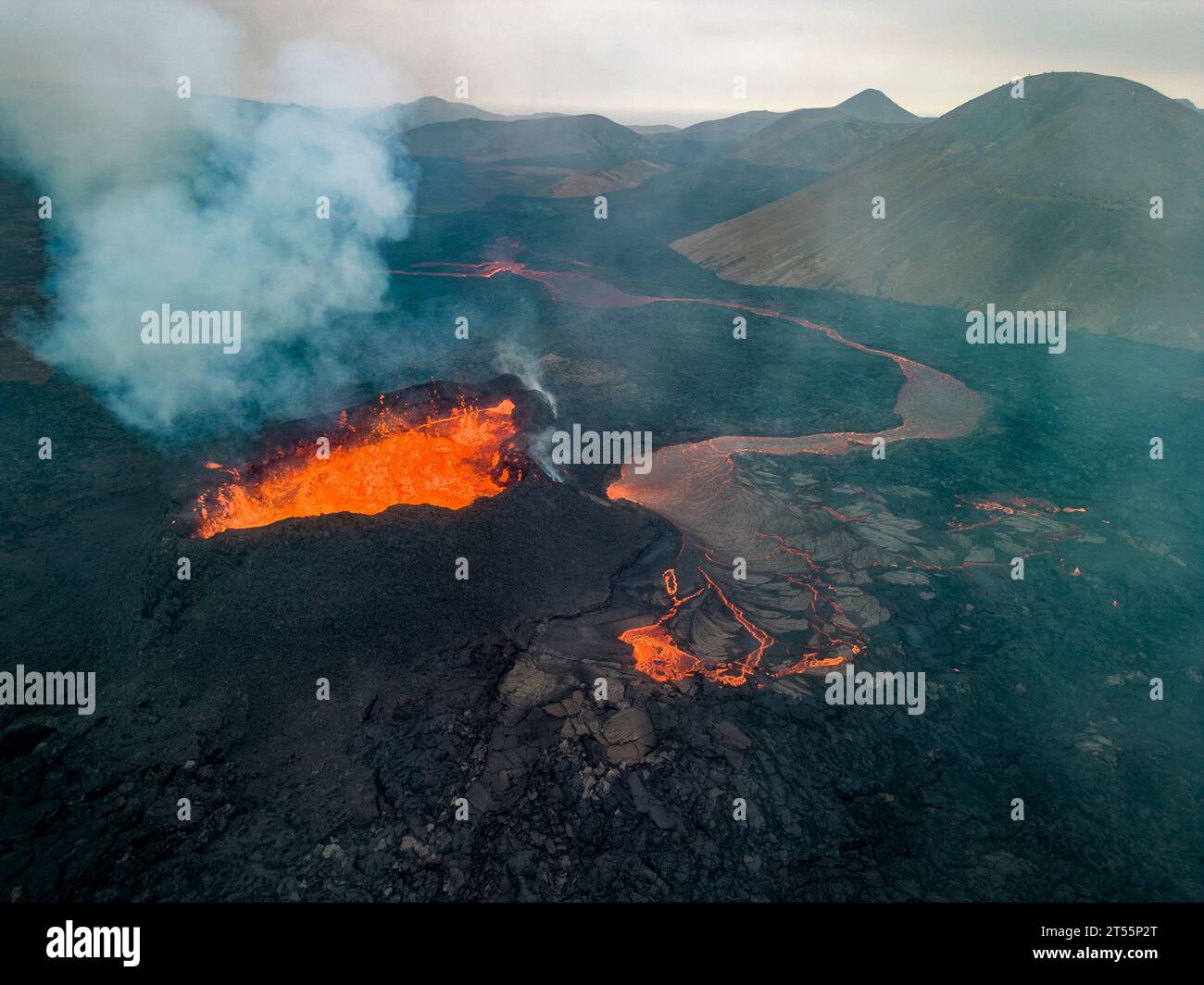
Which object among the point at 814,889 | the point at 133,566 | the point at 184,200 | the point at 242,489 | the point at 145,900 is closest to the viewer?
the point at 145,900

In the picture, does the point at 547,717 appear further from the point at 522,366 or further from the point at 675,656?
the point at 522,366

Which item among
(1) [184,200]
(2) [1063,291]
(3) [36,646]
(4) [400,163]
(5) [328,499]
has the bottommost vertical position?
(3) [36,646]

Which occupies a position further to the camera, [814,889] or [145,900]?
[814,889]

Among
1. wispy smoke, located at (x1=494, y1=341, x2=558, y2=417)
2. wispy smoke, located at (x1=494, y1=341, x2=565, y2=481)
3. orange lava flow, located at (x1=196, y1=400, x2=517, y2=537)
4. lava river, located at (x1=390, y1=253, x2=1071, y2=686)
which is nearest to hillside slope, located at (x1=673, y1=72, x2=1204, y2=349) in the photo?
lava river, located at (x1=390, y1=253, x2=1071, y2=686)

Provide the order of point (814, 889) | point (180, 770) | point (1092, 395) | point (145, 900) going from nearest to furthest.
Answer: point (145, 900) < point (814, 889) < point (180, 770) < point (1092, 395)

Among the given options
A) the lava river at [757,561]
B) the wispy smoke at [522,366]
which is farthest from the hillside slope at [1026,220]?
the wispy smoke at [522,366]

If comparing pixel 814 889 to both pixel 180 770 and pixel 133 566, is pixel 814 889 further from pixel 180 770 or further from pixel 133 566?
pixel 133 566

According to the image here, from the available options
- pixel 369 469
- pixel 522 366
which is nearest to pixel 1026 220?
pixel 522 366

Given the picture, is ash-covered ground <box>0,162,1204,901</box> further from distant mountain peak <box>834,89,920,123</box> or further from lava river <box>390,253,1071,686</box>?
distant mountain peak <box>834,89,920,123</box>

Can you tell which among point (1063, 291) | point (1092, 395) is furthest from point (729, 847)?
point (1063, 291)
